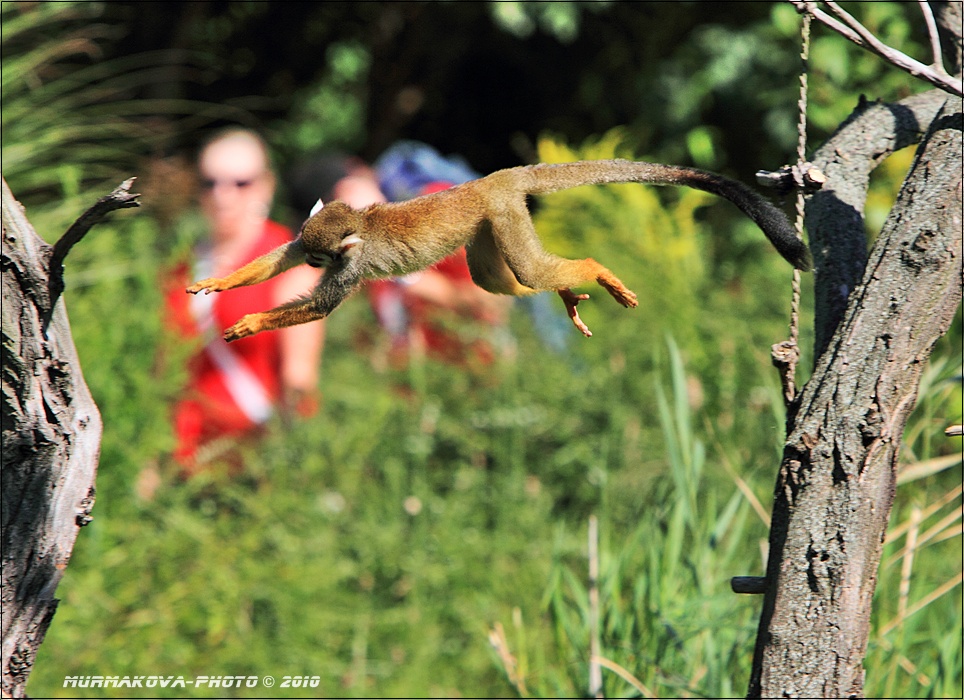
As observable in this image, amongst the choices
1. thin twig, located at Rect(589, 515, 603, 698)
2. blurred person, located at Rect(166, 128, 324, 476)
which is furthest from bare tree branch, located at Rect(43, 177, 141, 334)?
blurred person, located at Rect(166, 128, 324, 476)

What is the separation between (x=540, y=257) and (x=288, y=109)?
20.2ft

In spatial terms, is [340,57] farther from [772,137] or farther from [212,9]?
[772,137]

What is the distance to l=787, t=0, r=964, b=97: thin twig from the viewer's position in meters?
1.47

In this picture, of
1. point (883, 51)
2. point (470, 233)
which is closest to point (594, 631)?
point (470, 233)

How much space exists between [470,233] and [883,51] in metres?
0.67

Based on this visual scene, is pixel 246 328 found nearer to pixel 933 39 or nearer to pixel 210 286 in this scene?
pixel 210 286

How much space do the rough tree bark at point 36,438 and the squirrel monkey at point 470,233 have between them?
26cm

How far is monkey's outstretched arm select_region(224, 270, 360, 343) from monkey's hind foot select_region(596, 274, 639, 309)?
395mm

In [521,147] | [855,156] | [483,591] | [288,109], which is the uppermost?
[288,109]

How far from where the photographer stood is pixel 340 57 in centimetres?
730

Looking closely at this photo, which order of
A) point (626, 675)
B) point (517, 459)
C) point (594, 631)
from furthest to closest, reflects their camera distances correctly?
point (517, 459) < point (594, 631) < point (626, 675)

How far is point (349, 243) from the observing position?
1.53 m

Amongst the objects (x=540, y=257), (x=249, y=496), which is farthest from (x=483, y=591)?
(x=540, y=257)

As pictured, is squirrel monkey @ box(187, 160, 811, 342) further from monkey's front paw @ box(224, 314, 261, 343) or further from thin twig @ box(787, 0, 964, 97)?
thin twig @ box(787, 0, 964, 97)
